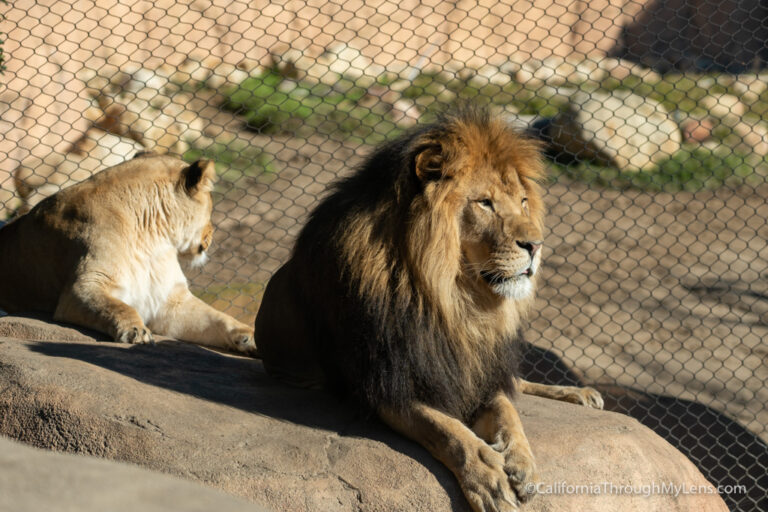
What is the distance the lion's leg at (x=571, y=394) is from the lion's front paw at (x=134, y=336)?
4.43 feet

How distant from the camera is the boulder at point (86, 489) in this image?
973 mm

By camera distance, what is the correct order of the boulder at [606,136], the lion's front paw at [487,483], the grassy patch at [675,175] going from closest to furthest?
the lion's front paw at [487,483] < the grassy patch at [675,175] < the boulder at [606,136]

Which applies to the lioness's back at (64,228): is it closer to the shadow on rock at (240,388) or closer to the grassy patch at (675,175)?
the shadow on rock at (240,388)

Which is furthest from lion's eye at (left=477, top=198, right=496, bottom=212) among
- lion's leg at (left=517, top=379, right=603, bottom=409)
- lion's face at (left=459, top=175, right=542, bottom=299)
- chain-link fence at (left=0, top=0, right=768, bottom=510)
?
chain-link fence at (left=0, top=0, right=768, bottom=510)

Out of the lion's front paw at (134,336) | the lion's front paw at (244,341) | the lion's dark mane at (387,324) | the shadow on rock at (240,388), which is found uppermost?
the lion's dark mane at (387,324)

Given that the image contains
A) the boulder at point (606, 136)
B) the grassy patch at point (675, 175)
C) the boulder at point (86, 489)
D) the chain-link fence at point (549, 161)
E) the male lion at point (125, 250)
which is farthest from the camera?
the boulder at point (606, 136)

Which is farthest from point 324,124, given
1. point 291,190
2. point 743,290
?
point 743,290

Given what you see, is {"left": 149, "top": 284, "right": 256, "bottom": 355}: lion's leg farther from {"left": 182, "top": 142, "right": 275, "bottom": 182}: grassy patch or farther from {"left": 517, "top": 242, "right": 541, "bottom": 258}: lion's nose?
{"left": 182, "top": 142, "right": 275, "bottom": 182}: grassy patch

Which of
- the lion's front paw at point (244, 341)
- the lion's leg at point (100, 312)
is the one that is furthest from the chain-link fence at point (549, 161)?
the lion's leg at point (100, 312)

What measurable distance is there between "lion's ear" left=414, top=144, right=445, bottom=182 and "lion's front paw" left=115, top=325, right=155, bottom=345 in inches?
52.2

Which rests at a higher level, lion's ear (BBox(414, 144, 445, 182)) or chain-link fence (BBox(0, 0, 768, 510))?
lion's ear (BBox(414, 144, 445, 182))

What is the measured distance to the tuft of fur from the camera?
245 cm

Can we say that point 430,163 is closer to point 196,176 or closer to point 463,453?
point 463,453

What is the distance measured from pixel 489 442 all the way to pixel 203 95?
565 centimetres
